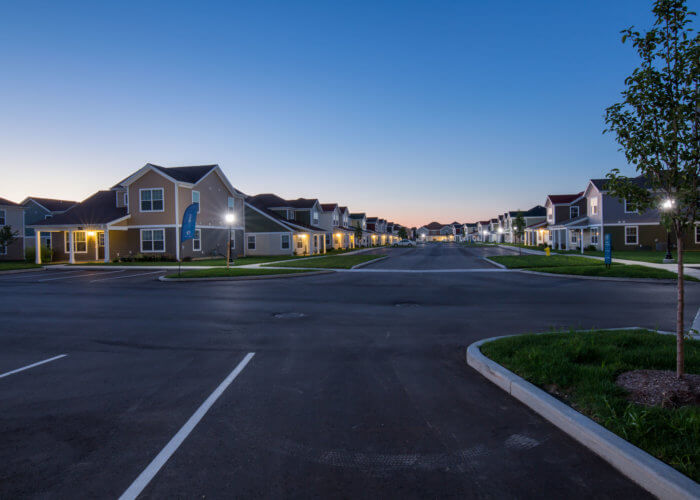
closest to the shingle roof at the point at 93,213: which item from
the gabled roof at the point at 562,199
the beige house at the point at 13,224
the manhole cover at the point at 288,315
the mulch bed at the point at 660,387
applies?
the beige house at the point at 13,224

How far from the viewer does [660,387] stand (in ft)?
14.9

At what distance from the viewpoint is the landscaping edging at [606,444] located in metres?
2.94

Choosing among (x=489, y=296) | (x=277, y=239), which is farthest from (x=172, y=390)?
(x=277, y=239)

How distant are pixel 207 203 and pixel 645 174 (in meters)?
34.1

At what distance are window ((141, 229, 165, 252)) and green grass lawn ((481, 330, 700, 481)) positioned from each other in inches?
1221

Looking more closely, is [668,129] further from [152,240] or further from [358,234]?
[358,234]

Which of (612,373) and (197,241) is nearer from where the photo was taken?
(612,373)

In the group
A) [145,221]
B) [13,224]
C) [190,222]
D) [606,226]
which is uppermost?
[13,224]

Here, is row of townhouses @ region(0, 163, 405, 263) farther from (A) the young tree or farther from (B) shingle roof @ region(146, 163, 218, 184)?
(A) the young tree

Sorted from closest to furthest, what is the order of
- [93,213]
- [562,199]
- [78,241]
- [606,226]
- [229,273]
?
[229,273]
[93,213]
[78,241]
[606,226]
[562,199]

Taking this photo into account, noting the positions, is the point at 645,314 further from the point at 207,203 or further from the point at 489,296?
the point at 207,203

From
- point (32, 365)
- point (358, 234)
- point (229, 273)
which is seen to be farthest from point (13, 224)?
point (358, 234)

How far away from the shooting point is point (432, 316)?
1002 cm

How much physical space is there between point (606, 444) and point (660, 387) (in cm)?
163
